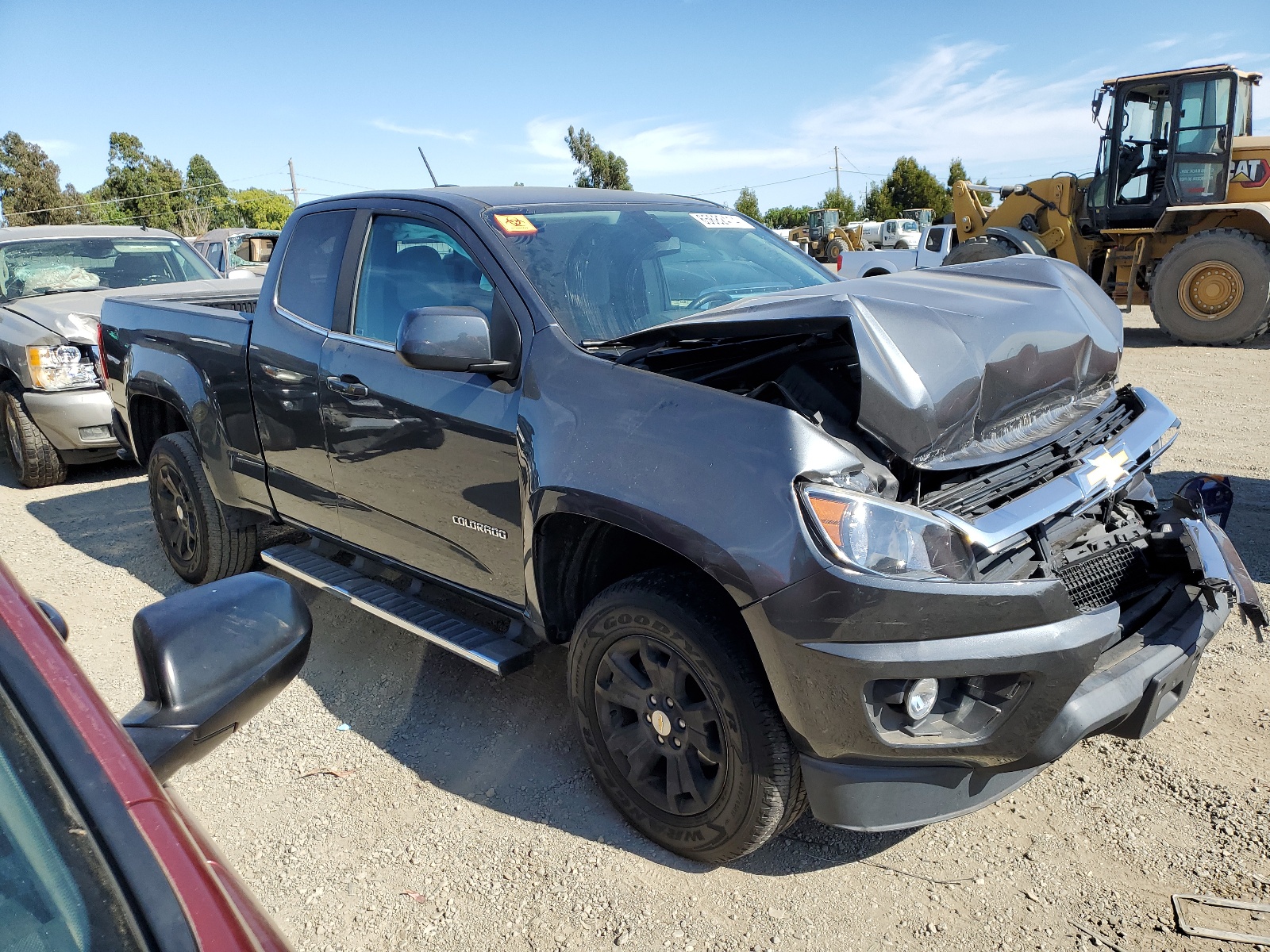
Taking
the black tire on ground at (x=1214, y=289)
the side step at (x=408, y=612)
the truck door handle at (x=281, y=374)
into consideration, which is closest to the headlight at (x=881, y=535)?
the side step at (x=408, y=612)

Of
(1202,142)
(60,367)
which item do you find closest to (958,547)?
(60,367)

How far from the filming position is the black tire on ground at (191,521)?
4.63 metres

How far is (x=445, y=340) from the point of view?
2.80m

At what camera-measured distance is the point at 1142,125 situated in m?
12.7

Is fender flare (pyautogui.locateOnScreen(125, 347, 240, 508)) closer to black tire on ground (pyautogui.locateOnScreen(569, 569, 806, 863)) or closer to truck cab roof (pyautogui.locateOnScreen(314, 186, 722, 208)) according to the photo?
truck cab roof (pyautogui.locateOnScreen(314, 186, 722, 208))

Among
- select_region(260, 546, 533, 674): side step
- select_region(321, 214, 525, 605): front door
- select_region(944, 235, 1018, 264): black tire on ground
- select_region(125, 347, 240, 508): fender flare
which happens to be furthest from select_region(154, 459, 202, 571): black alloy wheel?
select_region(944, 235, 1018, 264): black tire on ground

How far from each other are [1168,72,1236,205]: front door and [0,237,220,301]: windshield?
11889 mm

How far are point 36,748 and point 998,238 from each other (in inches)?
569

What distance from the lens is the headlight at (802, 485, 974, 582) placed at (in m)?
2.15

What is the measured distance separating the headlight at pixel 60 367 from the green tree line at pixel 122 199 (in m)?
38.1

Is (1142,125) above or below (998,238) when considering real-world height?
above

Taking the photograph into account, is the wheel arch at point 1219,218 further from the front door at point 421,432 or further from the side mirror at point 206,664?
the side mirror at point 206,664

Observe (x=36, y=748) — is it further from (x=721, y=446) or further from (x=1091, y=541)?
(x=1091, y=541)

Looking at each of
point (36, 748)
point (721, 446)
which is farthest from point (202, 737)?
point (721, 446)
